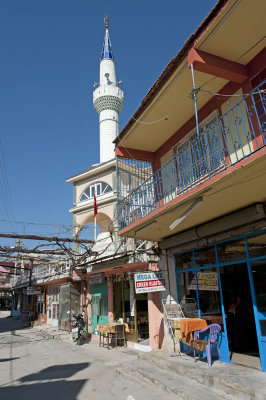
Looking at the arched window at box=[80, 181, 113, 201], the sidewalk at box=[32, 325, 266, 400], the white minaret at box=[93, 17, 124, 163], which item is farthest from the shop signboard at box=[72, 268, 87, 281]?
the white minaret at box=[93, 17, 124, 163]

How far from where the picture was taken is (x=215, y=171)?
24.2ft

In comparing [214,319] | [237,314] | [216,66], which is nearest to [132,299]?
[237,314]

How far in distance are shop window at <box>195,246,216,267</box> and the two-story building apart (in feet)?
0.10

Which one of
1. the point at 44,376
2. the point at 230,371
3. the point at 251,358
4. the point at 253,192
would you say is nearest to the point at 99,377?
the point at 44,376

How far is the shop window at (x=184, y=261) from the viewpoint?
30.8 ft

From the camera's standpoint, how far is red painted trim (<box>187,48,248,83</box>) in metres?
6.64

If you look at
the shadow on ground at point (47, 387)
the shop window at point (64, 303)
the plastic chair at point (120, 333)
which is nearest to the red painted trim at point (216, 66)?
the shadow on ground at point (47, 387)

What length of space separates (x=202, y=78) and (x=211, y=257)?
16.3 ft

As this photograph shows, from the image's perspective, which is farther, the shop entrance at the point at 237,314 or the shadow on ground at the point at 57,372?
the shop entrance at the point at 237,314

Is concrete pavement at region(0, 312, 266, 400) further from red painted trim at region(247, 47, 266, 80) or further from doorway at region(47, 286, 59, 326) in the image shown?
doorway at region(47, 286, 59, 326)

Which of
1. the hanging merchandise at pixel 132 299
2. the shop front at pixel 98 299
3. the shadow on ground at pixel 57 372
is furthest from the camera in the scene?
the shop front at pixel 98 299

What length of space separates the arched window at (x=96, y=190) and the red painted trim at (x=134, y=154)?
1347 cm

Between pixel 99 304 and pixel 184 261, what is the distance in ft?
24.3

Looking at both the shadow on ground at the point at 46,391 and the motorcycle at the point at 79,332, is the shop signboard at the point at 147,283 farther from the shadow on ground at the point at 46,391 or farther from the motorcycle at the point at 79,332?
the motorcycle at the point at 79,332
